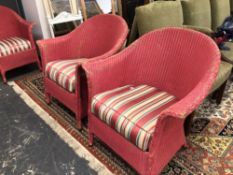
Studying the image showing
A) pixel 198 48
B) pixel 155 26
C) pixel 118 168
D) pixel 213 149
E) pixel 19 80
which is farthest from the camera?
pixel 19 80

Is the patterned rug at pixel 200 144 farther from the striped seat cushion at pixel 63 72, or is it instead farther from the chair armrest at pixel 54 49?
the chair armrest at pixel 54 49

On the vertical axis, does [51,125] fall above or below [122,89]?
below

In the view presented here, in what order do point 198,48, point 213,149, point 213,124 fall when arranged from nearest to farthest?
1. point 198,48
2. point 213,149
3. point 213,124

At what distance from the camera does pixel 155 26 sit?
6.62ft

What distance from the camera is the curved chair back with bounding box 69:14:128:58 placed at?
66.5 inches

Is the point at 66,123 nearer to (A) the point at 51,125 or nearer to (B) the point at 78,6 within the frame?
(A) the point at 51,125

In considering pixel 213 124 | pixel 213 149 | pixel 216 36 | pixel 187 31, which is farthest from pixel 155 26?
pixel 213 149

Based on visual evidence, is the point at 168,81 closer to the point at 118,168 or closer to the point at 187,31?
the point at 187,31

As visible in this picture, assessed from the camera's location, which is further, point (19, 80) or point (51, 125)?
point (19, 80)

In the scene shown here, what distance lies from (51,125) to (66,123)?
0.12 metres

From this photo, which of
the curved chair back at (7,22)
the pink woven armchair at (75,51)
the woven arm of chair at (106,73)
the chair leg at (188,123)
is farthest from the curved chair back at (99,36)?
the curved chair back at (7,22)

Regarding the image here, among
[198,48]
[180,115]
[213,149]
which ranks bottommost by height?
[213,149]

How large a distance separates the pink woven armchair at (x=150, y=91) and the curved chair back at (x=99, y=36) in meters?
0.24

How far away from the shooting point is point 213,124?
69.6 inches
